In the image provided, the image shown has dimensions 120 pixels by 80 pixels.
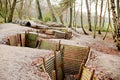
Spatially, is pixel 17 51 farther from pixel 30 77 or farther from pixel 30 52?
pixel 30 77

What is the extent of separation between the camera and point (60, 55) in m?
15.4

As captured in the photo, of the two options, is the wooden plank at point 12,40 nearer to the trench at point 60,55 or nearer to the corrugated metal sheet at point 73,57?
the trench at point 60,55

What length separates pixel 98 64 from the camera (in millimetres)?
13789

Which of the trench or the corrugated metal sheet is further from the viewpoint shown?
the corrugated metal sheet

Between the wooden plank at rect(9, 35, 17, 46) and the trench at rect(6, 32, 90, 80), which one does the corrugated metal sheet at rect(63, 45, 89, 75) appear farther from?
the wooden plank at rect(9, 35, 17, 46)

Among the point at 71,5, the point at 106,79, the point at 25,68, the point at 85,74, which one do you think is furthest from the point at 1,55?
the point at 71,5

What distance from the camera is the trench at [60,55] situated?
13320 millimetres

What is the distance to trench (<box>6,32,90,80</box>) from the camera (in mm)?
13320

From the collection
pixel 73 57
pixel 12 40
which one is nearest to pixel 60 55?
pixel 73 57

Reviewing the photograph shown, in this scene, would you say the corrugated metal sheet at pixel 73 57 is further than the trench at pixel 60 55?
Yes

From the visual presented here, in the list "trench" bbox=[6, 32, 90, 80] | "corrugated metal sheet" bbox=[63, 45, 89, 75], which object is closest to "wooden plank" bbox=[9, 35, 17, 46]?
"trench" bbox=[6, 32, 90, 80]

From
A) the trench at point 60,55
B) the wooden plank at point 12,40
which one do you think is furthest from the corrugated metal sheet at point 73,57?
the wooden plank at point 12,40

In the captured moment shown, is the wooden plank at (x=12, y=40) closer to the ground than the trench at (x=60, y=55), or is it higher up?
higher up

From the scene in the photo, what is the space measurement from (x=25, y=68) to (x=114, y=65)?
221 inches
